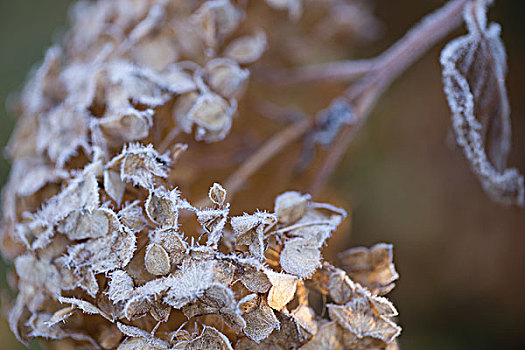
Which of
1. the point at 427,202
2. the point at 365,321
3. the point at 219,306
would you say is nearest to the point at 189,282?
the point at 219,306

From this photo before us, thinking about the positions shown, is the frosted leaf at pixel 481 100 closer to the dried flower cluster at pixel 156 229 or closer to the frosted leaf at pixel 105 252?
the dried flower cluster at pixel 156 229

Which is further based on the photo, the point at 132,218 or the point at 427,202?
the point at 427,202

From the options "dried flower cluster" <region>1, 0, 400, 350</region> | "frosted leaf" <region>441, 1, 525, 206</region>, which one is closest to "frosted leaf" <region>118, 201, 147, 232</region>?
"dried flower cluster" <region>1, 0, 400, 350</region>

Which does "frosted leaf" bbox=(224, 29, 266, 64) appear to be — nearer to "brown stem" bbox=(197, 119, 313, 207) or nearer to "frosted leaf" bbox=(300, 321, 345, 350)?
"brown stem" bbox=(197, 119, 313, 207)

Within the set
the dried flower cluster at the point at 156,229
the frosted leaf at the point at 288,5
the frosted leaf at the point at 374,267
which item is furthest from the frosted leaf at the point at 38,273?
the frosted leaf at the point at 288,5

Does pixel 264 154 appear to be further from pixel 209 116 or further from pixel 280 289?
pixel 280 289
